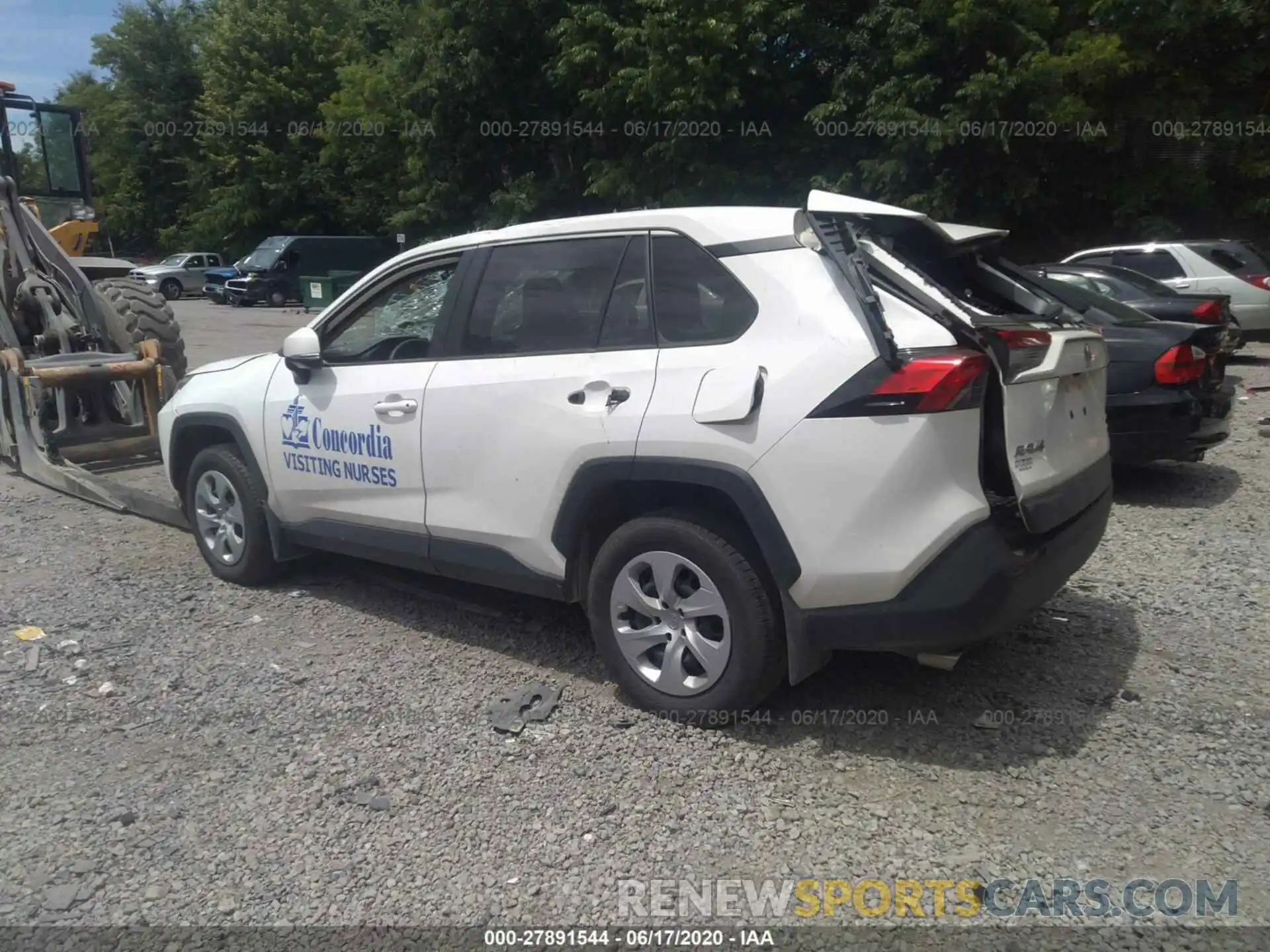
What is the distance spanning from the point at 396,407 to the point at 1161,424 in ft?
15.5

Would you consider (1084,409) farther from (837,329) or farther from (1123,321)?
(1123,321)

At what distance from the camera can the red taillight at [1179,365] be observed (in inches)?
254

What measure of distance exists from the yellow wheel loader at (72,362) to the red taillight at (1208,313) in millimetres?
7507

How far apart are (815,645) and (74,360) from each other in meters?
6.97

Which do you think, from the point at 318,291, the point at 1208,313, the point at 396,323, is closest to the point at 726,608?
the point at 396,323

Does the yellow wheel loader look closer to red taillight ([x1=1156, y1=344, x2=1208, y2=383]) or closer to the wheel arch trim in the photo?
the wheel arch trim

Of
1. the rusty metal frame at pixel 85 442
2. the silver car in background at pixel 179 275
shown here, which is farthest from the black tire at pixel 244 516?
the silver car in background at pixel 179 275

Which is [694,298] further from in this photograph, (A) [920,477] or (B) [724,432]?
(A) [920,477]

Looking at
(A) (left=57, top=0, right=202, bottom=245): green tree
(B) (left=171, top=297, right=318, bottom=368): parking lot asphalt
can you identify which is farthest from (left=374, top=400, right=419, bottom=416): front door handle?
(A) (left=57, top=0, right=202, bottom=245): green tree

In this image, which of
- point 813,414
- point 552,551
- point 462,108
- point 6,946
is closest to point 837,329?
point 813,414

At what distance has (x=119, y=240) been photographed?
4894 cm

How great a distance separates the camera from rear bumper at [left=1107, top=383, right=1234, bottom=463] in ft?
21.2

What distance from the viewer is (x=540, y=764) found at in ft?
12.2

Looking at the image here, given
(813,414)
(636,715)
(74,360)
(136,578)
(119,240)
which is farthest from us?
(119,240)
